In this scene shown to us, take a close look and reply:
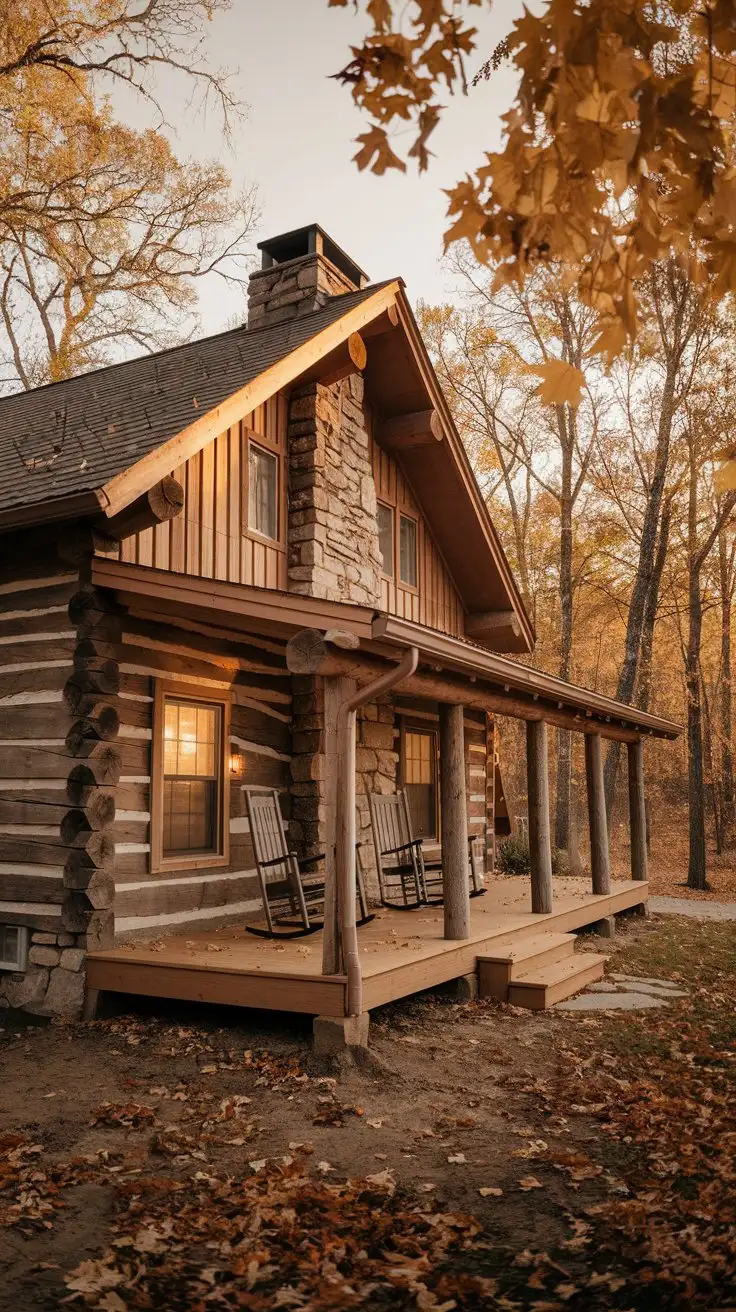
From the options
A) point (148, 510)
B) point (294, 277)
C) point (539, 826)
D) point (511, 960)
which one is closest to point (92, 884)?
point (148, 510)

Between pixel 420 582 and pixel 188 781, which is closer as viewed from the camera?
pixel 188 781

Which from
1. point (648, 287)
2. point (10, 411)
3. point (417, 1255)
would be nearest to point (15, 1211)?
point (417, 1255)

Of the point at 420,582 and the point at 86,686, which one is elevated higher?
the point at 420,582

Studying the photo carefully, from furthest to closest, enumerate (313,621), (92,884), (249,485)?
1. (249,485)
2. (92,884)
3. (313,621)

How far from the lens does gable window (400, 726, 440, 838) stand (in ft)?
37.4

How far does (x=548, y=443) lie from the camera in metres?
21.5

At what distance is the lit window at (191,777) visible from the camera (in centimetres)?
776

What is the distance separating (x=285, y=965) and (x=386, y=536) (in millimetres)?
6366

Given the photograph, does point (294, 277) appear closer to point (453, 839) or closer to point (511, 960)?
point (453, 839)

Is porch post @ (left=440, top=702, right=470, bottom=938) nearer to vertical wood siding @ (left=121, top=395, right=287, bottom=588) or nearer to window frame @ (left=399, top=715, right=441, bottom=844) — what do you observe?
vertical wood siding @ (left=121, top=395, right=287, bottom=588)

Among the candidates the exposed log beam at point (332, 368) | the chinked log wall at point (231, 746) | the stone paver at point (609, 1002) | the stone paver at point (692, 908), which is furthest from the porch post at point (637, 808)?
the exposed log beam at point (332, 368)

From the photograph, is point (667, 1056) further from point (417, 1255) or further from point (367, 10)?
point (367, 10)

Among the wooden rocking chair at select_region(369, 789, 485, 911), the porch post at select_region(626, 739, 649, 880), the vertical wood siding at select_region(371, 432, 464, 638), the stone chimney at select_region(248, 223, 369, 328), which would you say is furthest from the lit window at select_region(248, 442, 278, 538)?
the porch post at select_region(626, 739, 649, 880)

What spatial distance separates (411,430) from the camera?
11281mm
